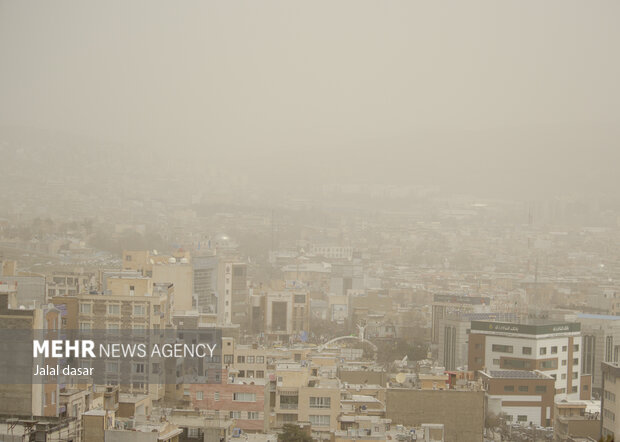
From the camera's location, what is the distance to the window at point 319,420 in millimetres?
7531

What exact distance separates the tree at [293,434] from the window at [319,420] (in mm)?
360

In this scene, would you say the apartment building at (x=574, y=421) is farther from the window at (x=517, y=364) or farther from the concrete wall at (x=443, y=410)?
the window at (x=517, y=364)

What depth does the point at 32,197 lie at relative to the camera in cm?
2669

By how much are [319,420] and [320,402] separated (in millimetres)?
121

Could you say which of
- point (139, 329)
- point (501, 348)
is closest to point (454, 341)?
point (501, 348)

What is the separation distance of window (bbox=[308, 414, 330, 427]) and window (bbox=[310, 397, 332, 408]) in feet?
0.21

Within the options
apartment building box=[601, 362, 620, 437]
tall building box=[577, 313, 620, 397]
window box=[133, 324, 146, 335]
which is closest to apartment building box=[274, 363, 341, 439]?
window box=[133, 324, 146, 335]

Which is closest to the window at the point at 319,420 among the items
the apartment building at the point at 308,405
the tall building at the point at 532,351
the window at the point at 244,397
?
the apartment building at the point at 308,405

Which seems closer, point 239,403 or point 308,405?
point 239,403

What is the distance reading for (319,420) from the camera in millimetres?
7586

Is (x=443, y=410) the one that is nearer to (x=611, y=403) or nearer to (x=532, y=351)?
(x=611, y=403)

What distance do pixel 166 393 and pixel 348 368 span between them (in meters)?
2.02

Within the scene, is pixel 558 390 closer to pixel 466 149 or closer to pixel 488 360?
pixel 488 360

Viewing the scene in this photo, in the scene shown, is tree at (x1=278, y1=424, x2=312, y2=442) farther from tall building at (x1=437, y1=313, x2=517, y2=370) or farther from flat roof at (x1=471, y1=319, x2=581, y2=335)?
tall building at (x1=437, y1=313, x2=517, y2=370)
